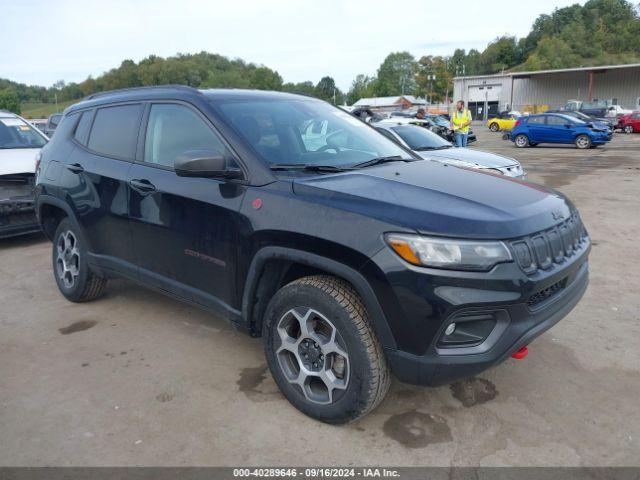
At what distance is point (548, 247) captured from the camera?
8.71 ft

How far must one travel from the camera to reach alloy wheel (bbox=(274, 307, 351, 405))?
275 cm

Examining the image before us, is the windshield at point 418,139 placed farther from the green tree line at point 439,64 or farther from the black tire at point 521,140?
the green tree line at point 439,64

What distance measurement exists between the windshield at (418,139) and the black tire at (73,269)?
602 centimetres

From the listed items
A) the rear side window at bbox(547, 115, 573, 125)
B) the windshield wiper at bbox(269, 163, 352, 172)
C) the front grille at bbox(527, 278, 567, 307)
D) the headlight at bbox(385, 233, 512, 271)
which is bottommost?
the rear side window at bbox(547, 115, 573, 125)

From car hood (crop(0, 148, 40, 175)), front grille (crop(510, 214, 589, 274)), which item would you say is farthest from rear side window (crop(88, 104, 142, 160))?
car hood (crop(0, 148, 40, 175))

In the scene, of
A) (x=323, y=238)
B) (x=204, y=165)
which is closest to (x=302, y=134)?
(x=204, y=165)

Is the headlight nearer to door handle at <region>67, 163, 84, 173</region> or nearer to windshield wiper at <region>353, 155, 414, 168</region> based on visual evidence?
windshield wiper at <region>353, 155, 414, 168</region>

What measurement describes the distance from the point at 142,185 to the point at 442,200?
207cm

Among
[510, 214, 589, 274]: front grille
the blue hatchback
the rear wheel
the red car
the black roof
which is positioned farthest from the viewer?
the red car

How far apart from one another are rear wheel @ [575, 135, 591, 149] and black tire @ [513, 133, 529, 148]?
2.12 metres

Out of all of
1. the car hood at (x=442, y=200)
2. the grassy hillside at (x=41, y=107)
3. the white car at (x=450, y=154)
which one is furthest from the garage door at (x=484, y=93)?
the car hood at (x=442, y=200)

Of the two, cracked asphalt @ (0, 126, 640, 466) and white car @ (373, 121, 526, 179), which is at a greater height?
white car @ (373, 121, 526, 179)

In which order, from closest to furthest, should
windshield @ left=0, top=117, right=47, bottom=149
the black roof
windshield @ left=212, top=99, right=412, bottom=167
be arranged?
windshield @ left=212, top=99, right=412, bottom=167 → the black roof → windshield @ left=0, top=117, right=47, bottom=149

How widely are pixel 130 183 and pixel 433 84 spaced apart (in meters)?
110
